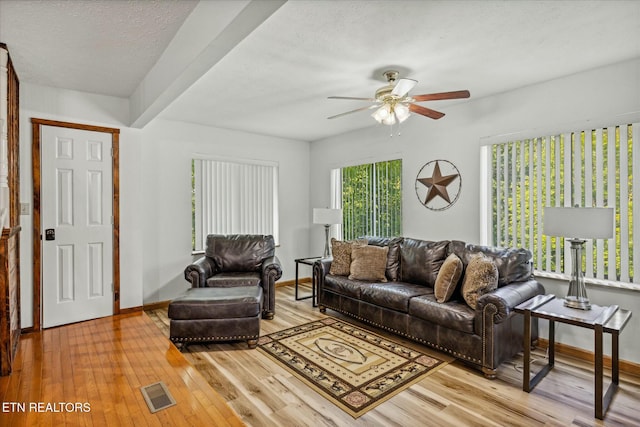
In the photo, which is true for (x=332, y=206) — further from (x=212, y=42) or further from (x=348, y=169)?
(x=212, y=42)

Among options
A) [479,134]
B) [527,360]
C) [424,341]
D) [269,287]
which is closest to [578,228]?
[527,360]

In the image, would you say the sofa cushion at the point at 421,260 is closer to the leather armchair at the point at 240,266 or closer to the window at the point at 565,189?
the window at the point at 565,189

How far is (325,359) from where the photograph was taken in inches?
117

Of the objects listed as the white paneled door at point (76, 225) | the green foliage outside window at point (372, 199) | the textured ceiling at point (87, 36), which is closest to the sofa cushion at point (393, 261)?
the green foliage outside window at point (372, 199)

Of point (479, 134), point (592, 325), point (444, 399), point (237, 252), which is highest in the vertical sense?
point (479, 134)

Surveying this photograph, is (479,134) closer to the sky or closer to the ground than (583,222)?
closer to the sky

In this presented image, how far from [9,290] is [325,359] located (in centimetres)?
257

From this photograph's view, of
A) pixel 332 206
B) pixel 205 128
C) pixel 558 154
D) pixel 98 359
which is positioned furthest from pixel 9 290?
pixel 558 154

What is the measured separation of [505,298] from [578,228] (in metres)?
0.72

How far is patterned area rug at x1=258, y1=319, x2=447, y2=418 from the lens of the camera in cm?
245

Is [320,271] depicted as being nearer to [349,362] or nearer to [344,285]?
[344,285]

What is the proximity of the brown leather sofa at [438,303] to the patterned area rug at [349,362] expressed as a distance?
0.71 feet

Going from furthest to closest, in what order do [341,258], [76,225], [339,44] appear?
[341,258] → [76,225] → [339,44]

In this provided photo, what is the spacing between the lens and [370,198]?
5.20 meters
